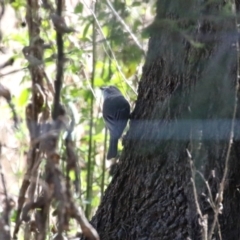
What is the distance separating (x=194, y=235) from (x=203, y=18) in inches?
46.0

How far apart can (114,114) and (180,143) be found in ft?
4.46

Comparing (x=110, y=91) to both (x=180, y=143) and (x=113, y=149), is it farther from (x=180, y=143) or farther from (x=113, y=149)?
(x=180, y=143)

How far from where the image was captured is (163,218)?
145 inches

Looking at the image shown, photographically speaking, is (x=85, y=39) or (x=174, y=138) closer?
(x=174, y=138)

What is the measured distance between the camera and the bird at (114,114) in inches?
191

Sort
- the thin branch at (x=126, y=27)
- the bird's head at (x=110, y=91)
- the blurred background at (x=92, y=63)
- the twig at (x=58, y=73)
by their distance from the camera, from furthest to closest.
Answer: the bird's head at (x=110, y=91)
the blurred background at (x=92, y=63)
the thin branch at (x=126, y=27)
the twig at (x=58, y=73)

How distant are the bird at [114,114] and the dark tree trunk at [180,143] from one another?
0.91 meters

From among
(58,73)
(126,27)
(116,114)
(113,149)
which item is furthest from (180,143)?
(58,73)

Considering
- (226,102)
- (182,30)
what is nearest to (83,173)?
(226,102)

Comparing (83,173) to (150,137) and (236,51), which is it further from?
(236,51)

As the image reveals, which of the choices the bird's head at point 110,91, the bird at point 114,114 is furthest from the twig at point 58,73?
the bird's head at point 110,91

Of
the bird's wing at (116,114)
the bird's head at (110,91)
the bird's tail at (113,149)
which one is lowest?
the bird's tail at (113,149)

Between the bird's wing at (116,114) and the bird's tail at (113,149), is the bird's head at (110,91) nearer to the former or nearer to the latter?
the bird's wing at (116,114)

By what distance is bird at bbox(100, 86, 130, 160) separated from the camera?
486 cm
